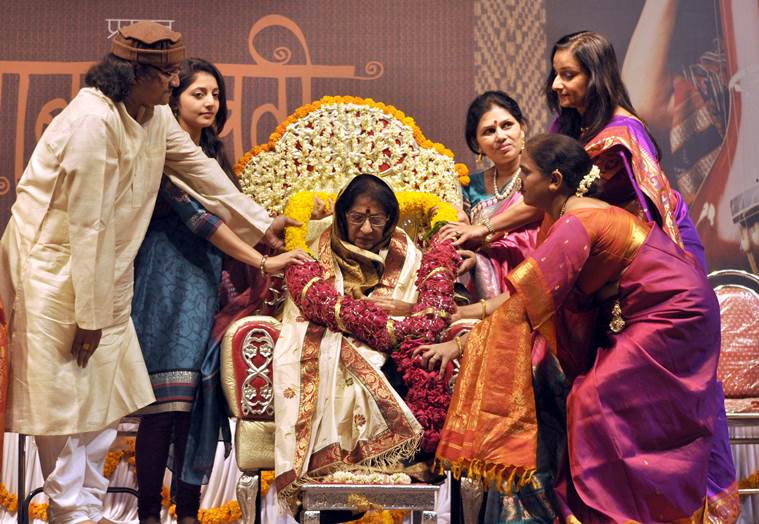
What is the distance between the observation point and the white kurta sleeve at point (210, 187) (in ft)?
13.6

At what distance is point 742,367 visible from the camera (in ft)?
16.3

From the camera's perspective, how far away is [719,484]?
3.63 metres

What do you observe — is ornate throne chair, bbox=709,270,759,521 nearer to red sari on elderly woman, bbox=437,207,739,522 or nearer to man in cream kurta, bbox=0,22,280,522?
red sari on elderly woman, bbox=437,207,739,522

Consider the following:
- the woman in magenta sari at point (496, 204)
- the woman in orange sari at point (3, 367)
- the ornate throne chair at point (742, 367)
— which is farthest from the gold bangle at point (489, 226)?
the woman in orange sari at point (3, 367)

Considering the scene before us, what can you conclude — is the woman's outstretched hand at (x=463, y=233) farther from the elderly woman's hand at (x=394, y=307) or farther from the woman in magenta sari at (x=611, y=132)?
the woman in magenta sari at (x=611, y=132)

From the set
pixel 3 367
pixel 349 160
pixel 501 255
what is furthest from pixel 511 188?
pixel 3 367

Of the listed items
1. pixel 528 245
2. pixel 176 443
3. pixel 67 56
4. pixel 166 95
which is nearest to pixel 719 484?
pixel 528 245

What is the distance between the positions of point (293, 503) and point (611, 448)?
1.18 metres

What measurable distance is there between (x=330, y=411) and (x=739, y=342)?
230cm

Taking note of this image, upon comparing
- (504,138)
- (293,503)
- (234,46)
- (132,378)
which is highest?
(234,46)

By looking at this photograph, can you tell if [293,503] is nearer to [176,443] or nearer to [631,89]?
[176,443]

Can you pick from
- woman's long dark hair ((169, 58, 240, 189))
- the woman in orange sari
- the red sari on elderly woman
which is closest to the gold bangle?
the red sari on elderly woman

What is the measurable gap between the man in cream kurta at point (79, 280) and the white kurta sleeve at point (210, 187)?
0.30 meters

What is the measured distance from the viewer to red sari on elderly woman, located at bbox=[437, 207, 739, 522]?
330 centimetres
